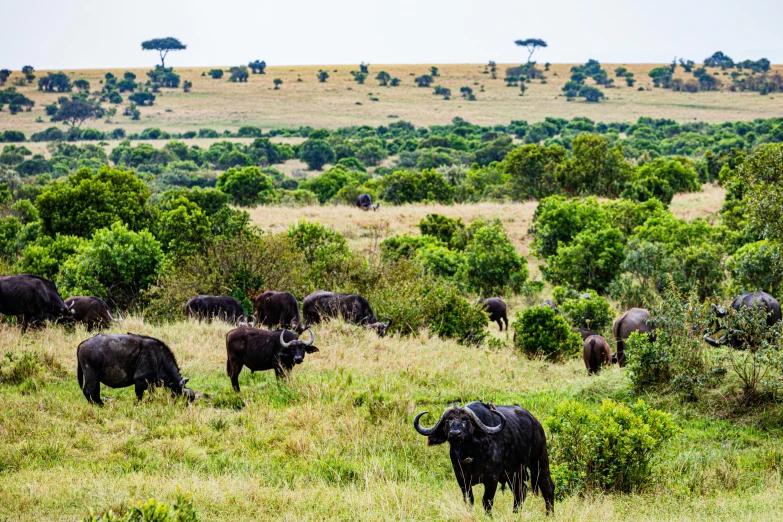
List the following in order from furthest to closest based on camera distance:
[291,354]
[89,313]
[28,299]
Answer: [89,313], [28,299], [291,354]

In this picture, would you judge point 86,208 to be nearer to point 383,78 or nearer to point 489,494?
point 489,494

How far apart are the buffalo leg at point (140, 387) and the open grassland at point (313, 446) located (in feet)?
1.02

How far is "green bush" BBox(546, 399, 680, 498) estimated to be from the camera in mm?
8742

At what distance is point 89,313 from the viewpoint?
1653 centimetres

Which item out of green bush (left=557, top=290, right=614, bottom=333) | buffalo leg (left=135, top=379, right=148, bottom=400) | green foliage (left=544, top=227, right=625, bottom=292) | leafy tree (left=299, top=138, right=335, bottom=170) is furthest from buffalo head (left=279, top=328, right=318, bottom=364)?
leafy tree (left=299, top=138, right=335, bottom=170)

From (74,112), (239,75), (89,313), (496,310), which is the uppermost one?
(239,75)

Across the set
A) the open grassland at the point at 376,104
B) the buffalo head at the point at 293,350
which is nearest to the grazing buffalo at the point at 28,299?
the buffalo head at the point at 293,350

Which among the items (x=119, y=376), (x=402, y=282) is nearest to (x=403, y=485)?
(x=119, y=376)

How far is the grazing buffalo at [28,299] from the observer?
15305 millimetres

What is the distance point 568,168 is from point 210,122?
7896cm

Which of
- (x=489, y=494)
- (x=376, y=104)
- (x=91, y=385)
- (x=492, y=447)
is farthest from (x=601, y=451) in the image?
(x=376, y=104)

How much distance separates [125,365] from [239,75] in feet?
479

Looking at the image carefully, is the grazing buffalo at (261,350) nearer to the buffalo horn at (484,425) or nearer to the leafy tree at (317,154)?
the buffalo horn at (484,425)

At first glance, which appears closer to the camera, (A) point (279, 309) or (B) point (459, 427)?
(B) point (459, 427)
